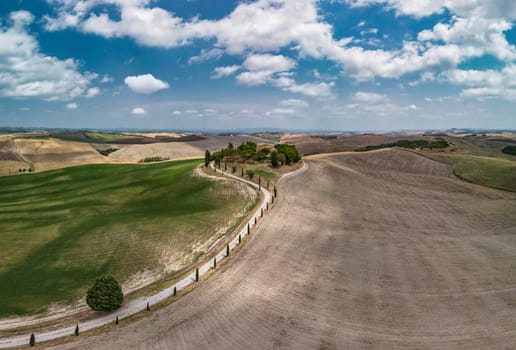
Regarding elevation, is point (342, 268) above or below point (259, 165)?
below

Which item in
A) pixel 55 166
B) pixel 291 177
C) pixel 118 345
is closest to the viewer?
pixel 118 345

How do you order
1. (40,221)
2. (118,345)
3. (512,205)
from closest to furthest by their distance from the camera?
(118,345), (40,221), (512,205)

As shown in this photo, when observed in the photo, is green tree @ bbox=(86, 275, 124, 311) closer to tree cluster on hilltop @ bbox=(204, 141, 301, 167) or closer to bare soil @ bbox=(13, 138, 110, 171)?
tree cluster on hilltop @ bbox=(204, 141, 301, 167)

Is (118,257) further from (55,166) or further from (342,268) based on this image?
(55,166)

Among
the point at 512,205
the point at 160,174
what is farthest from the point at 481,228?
the point at 160,174

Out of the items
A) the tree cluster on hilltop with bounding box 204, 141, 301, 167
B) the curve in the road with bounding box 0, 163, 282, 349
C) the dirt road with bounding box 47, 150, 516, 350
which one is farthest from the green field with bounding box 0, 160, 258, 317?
the tree cluster on hilltop with bounding box 204, 141, 301, 167

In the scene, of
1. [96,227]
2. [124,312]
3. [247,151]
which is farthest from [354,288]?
[247,151]

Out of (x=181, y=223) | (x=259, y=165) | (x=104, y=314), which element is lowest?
(x=104, y=314)

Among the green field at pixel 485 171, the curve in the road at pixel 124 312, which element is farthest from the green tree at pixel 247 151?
the green field at pixel 485 171
